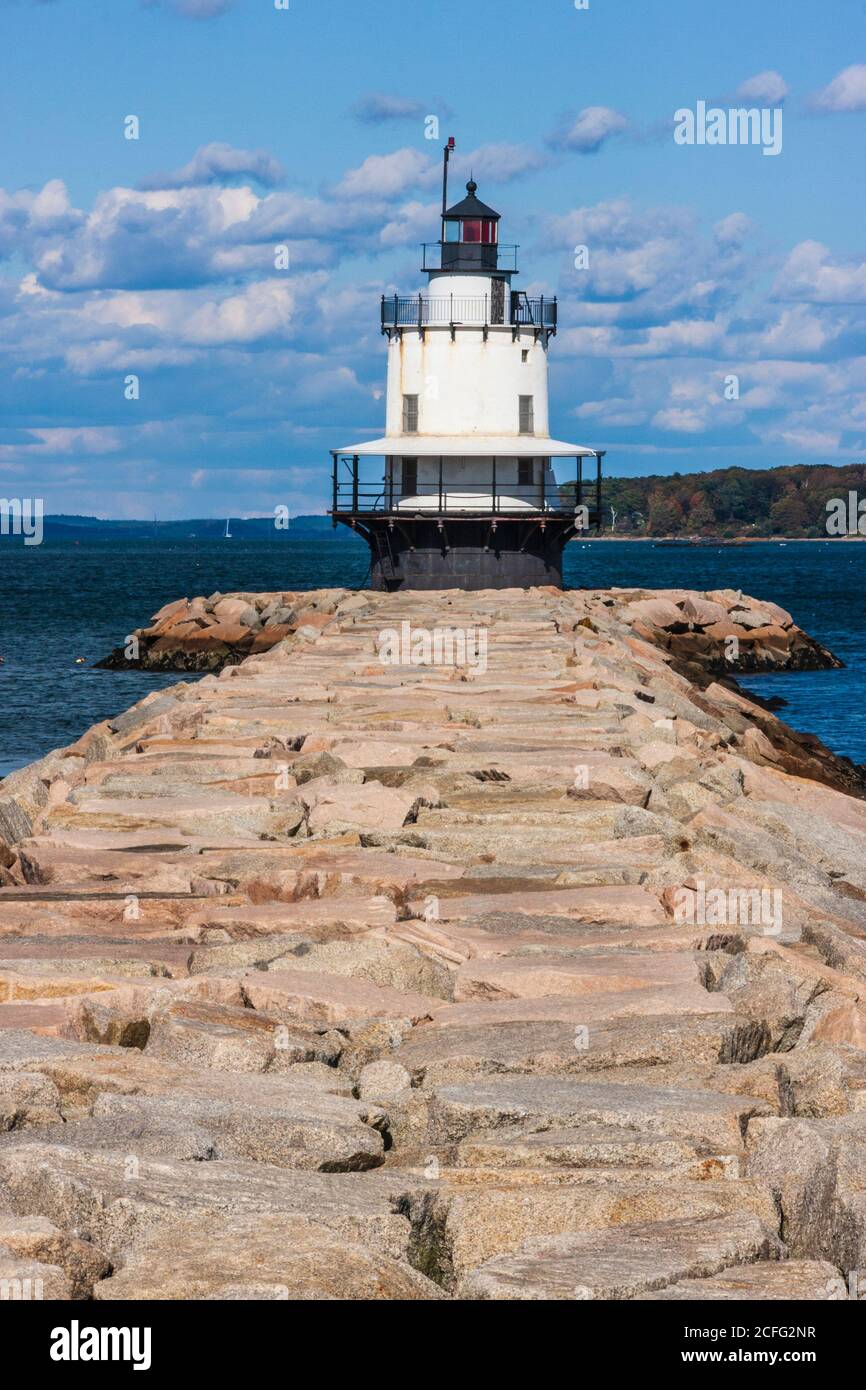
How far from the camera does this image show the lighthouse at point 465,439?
37.3 meters

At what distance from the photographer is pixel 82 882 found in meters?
9.13

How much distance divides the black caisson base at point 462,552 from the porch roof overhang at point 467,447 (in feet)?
4.56

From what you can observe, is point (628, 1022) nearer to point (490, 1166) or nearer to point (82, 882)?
point (490, 1166)

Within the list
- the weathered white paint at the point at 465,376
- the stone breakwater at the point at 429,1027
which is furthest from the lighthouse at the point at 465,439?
the stone breakwater at the point at 429,1027

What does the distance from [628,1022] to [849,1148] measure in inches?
59.4

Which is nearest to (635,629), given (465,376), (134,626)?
(465,376)

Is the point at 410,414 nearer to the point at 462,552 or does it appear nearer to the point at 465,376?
the point at 465,376

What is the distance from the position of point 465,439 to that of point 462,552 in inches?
92.1

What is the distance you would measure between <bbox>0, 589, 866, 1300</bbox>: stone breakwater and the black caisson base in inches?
965

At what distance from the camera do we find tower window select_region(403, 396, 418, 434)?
38.0 meters

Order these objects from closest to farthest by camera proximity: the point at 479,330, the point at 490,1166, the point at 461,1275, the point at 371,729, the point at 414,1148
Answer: the point at 461,1275 < the point at 490,1166 < the point at 414,1148 < the point at 371,729 < the point at 479,330

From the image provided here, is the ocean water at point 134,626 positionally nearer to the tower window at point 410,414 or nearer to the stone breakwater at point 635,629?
the stone breakwater at point 635,629
